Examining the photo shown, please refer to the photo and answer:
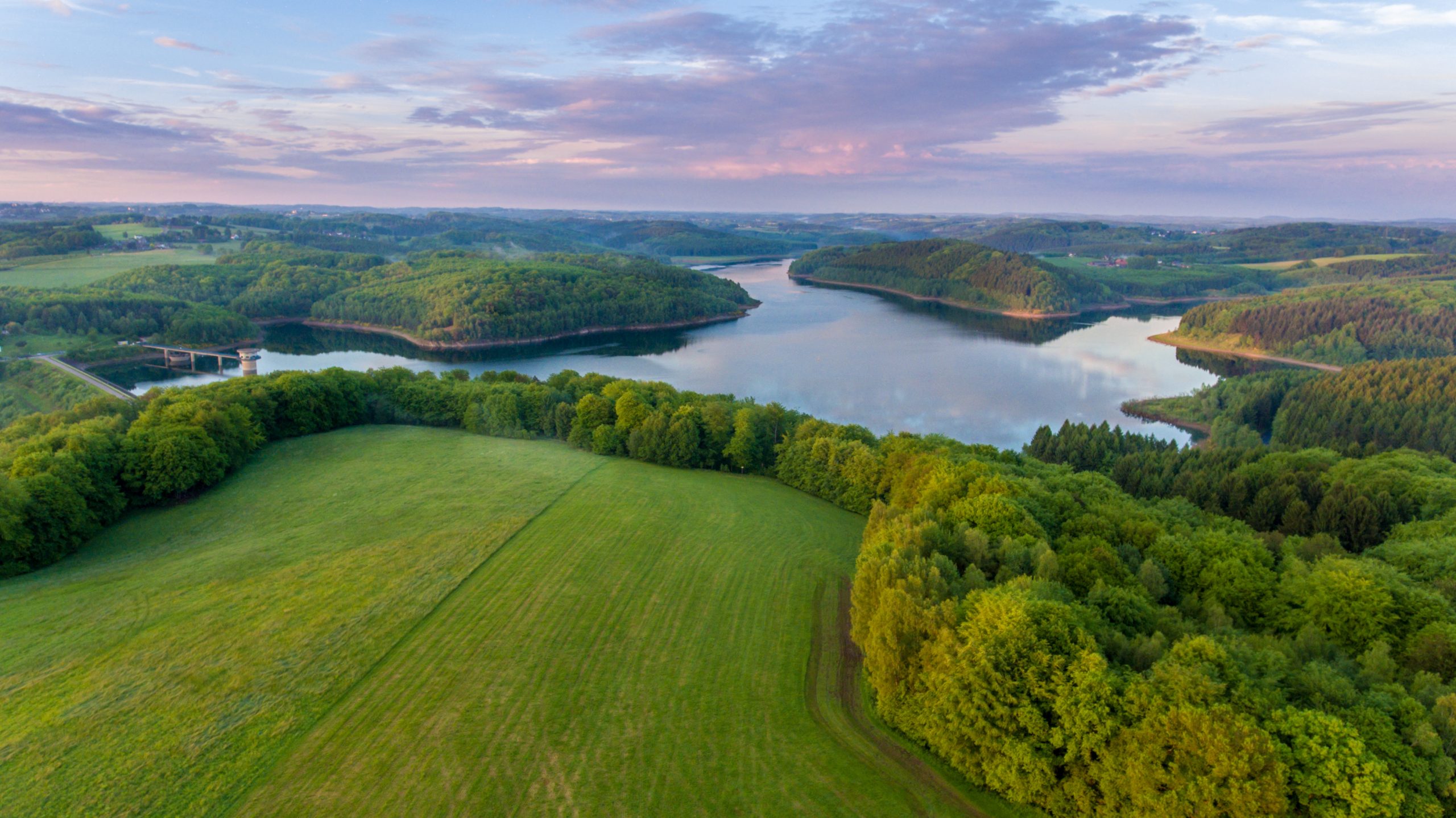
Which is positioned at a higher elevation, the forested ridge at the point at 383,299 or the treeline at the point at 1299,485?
the forested ridge at the point at 383,299

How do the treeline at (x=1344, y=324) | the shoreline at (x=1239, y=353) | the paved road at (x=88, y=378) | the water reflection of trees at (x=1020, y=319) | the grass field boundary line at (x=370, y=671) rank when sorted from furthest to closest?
1. the water reflection of trees at (x=1020, y=319)
2. the shoreline at (x=1239, y=353)
3. the treeline at (x=1344, y=324)
4. the paved road at (x=88, y=378)
5. the grass field boundary line at (x=370, y=671)

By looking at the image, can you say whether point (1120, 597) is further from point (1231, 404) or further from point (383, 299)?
point (383, 299)

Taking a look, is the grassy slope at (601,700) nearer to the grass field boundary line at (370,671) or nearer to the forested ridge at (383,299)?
the grass field boundary line at (370,671)

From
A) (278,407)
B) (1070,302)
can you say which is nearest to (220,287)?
(278,407)

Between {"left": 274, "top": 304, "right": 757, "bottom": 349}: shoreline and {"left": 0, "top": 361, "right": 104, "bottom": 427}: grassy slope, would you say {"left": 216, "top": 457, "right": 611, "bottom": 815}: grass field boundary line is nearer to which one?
{"left": 0, "top": 361, "right": 104, "bottom": 427}: grassy slope

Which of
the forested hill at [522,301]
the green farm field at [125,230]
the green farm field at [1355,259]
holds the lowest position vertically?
the forested hill at [522,301]

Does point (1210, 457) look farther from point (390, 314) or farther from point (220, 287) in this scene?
point (220, 287)

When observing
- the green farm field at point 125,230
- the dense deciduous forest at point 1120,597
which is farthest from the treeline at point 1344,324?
the green farm field at point 125,230
